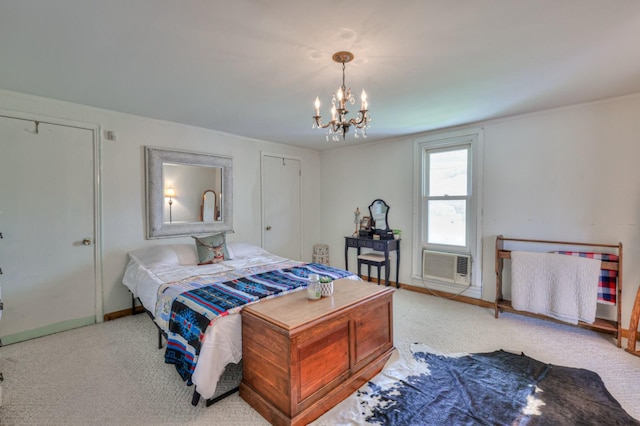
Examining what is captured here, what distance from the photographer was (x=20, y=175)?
9.23 feet

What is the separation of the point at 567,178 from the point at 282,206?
12.6 feet

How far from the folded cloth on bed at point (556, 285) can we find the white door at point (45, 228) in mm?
4706

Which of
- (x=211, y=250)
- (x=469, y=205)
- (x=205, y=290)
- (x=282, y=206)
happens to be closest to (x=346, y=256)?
(x=282, y=206)

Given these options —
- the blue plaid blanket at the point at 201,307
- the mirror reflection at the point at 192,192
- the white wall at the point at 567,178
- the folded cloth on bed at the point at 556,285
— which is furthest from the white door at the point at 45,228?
the folded cloth on bed at the point at 556,285

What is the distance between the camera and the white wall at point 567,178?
2869 mm

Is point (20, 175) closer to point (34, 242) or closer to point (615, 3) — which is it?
point (34, 242)

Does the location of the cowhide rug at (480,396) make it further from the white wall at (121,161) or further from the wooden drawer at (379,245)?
the white wall at (121,161)

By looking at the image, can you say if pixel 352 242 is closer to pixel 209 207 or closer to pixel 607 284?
pixel 209 207

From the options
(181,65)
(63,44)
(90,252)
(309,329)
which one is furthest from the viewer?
(90,252)

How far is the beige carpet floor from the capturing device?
188 centimetres

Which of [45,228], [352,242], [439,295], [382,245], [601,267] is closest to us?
[601,267]

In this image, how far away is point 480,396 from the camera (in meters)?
2.02

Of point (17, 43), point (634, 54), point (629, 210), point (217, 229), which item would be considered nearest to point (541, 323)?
point (629, 210)

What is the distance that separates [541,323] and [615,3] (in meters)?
3.01
